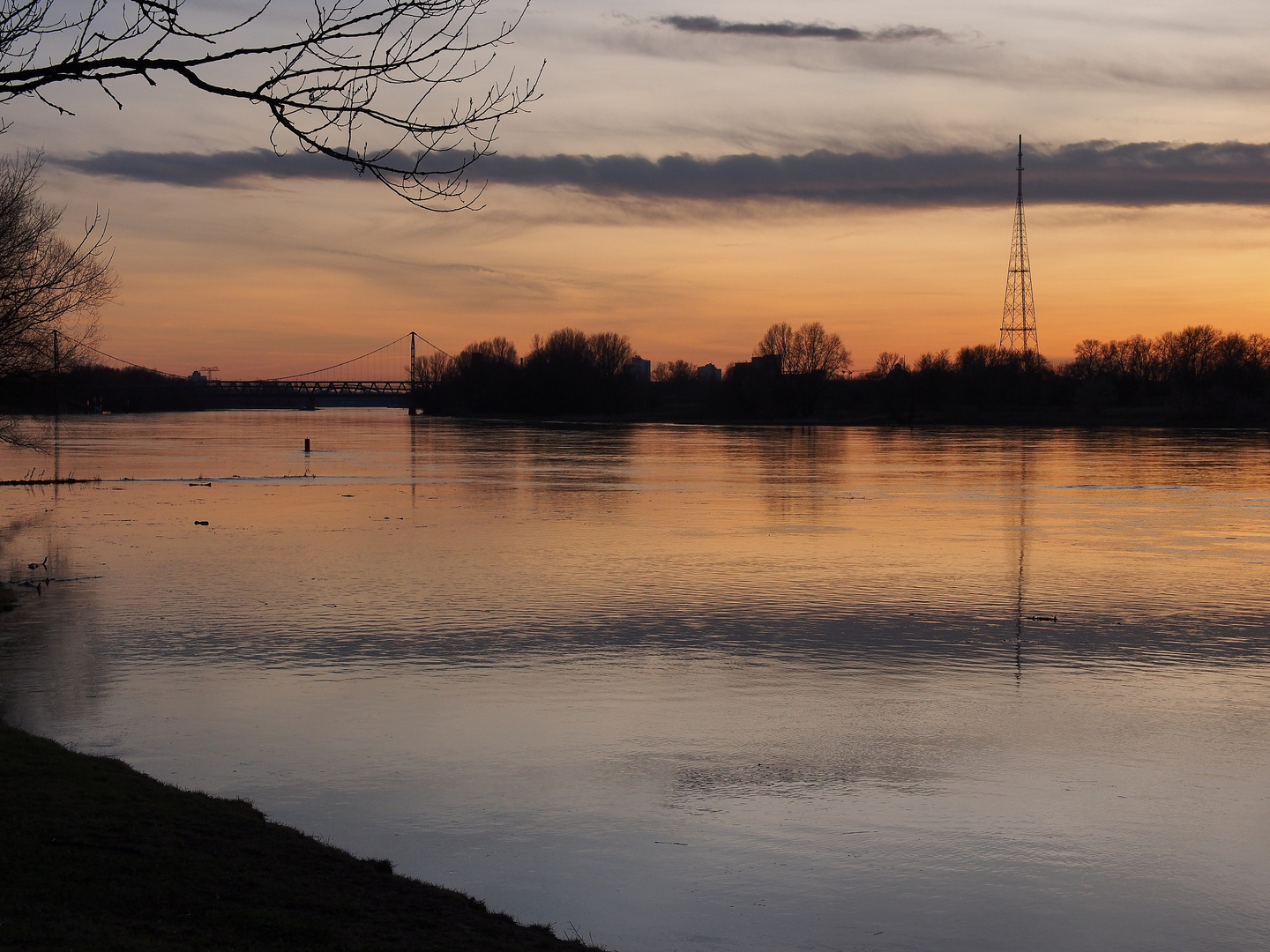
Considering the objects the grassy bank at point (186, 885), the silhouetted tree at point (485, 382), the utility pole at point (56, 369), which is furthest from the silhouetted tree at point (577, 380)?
the grassy bank at point (186, 885)

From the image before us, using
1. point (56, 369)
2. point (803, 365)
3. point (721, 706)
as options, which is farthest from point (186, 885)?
point (803, 365)

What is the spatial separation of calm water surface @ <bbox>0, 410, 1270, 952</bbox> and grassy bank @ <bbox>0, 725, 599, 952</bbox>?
0.81 m

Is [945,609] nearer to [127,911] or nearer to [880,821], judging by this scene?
[880,821]

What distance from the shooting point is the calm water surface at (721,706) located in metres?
7.97

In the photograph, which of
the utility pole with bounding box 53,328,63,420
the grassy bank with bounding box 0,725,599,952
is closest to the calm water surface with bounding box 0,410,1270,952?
the grassy bank with bounding box 0,725,599,952

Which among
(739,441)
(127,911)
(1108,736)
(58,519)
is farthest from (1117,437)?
(127,911)

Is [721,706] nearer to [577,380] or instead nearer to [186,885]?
[186,885]

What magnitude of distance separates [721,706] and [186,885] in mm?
6583

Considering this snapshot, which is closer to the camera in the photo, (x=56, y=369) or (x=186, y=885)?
(x=186, y=885)

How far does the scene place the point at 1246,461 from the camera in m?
55.0

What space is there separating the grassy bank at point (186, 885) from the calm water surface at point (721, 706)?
81 cm

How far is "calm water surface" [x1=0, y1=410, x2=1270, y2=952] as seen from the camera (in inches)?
314

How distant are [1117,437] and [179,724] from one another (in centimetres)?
8392

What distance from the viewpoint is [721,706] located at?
1222cm
